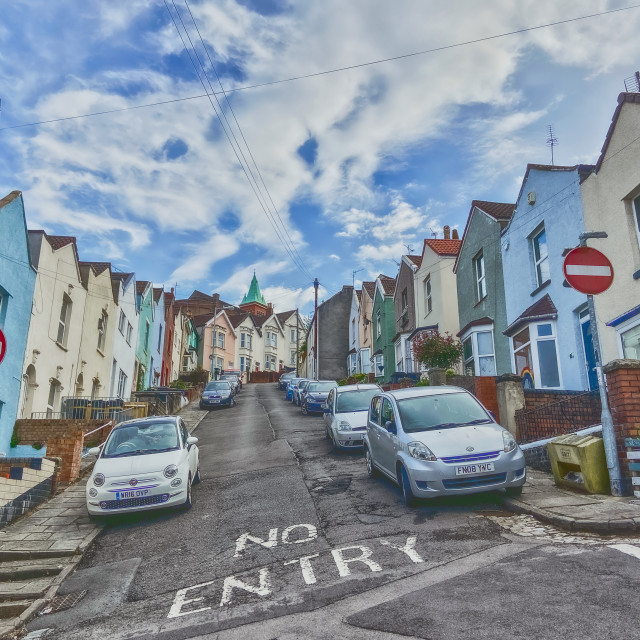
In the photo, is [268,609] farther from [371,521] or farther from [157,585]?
[371,521]

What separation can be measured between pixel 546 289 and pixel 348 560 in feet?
37.6

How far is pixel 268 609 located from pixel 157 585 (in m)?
1.79

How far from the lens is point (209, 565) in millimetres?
6020

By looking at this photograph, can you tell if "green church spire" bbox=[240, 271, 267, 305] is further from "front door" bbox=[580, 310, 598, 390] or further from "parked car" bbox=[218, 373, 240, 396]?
"front door" bbox=[580, 310, 598, 390]

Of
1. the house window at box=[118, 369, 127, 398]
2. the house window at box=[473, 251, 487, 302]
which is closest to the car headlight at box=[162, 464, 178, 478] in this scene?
the house window at box=[473, 251, 487, 302]

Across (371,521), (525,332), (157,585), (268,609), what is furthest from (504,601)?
(525,332)

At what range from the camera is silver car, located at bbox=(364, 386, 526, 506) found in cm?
701

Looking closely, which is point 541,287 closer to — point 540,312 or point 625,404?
point 540,312

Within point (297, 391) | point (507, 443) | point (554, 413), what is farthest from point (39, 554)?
point (297, 391)

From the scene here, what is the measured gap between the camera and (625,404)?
689 centimetres

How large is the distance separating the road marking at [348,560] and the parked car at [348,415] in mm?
6790

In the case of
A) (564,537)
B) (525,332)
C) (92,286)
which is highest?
(92,286)

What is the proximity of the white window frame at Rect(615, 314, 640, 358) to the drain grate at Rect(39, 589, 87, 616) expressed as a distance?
408 inches

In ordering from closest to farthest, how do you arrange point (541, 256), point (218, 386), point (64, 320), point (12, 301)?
point (12, 301), point (541, 256), point (64, 320), point (218, 386)
